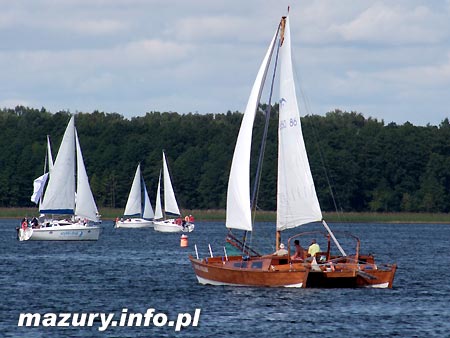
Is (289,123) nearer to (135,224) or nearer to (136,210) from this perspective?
(135,224)

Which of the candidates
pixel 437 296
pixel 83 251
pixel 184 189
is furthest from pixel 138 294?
pixel 184 189

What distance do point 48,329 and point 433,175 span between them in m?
158

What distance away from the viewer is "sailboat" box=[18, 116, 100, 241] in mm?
96125

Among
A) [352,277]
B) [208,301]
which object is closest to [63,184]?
[352,277]

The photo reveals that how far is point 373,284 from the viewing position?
2142 inches

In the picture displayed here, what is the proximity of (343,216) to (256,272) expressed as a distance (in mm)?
131613

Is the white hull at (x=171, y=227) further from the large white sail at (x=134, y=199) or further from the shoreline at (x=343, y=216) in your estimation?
the shoreline at (x=343, y=216)

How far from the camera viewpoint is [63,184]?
96375 millimetres

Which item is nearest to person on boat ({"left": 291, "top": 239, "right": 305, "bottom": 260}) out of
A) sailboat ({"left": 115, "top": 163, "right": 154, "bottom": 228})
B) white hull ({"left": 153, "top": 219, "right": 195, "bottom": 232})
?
white hull ({"left": 153, "top": 219, "right": 195, "bottom": 232})

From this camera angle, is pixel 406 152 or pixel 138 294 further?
pixel 406 152

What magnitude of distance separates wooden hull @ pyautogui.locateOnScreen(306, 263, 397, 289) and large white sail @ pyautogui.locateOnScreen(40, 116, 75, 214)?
44.5 metres

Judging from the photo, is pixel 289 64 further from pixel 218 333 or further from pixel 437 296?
pixel 218 333

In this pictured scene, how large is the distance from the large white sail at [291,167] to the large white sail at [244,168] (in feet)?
3.33

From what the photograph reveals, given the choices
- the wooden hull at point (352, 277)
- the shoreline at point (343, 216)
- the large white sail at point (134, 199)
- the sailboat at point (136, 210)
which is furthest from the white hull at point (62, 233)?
the shoreline at point (343, 216)
